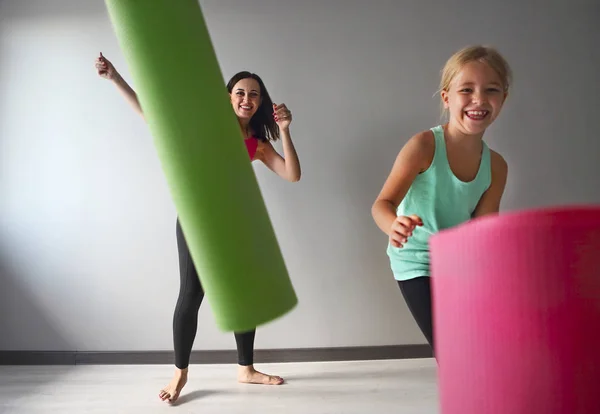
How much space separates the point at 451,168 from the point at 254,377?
3.64 feet

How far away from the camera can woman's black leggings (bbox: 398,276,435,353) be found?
1.11 metres

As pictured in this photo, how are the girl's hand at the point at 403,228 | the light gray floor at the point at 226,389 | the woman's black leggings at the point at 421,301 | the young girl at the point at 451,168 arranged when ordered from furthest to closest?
the light gray floor at the point at 226,389 < the woman's black leggings at the point at 421,301 < the young girl at the point at 451,168 < the girl's hand at the point at 403,228

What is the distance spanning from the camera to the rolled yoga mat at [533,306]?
249mm

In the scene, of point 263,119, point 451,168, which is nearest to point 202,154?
point 451,168

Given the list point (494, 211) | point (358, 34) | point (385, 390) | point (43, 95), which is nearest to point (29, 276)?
point (43, 95)

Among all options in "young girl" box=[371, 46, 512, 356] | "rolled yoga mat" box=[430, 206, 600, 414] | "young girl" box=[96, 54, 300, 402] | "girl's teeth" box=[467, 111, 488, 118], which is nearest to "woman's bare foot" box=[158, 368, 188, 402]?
"young girl" box=[96, 54, 300, 402]

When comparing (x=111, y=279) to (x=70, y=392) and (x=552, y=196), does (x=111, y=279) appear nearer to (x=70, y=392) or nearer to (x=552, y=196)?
(x=70, y=392)

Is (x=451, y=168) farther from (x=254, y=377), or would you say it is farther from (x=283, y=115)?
(x=254, y=377)

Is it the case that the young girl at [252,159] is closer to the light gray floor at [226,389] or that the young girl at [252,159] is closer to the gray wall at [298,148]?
the light gray floor at [226,389]

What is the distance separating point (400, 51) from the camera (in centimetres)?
203

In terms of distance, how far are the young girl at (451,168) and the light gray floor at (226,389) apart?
57cm

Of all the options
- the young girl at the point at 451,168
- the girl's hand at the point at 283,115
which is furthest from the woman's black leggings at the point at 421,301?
the girl's hand at the point at 283,115

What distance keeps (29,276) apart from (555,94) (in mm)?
2410

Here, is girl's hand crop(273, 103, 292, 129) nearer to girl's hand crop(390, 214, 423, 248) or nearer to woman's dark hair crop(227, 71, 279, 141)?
woman's dark hair crop(227, 71, 279, 141)
